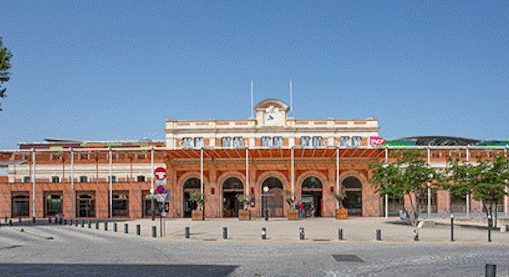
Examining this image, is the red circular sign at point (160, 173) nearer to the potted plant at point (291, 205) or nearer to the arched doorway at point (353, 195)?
the potted plant at point (291, 205)

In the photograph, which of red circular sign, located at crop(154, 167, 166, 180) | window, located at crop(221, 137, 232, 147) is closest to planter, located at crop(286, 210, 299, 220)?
window, located at crop(221, 137, 232, 147)

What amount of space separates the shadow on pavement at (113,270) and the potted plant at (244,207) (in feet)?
109

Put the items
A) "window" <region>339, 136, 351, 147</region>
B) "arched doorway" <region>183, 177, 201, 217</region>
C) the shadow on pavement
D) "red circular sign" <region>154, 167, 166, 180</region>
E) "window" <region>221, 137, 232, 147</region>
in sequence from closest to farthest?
the shadow on pavement, "red circular sign" <region>154, 167, 166, 180</region>, "arched doorway" <region>183, 177, 201, 217</region>, "window" <region>339, 136, 351, 147</region>, "window" <region>221, 137, 232, 147</region>

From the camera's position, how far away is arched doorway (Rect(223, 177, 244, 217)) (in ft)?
191

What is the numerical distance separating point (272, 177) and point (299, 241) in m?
30.8

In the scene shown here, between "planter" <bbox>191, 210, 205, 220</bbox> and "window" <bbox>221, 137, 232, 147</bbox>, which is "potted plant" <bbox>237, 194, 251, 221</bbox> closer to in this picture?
"planter" <bbox>191, 210, 205, 220</bbox>

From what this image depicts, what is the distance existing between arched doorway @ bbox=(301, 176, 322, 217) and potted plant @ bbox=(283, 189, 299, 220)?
2.61 metres

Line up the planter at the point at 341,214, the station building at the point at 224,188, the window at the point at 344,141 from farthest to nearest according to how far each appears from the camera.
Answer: the window at the point at 344,141
the station building at the point at 224,188
the planter at the point at 341,214

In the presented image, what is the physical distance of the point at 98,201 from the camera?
58594mm

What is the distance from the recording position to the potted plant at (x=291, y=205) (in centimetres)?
5138

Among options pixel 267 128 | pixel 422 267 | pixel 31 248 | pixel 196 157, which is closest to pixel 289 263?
pixel 422 267

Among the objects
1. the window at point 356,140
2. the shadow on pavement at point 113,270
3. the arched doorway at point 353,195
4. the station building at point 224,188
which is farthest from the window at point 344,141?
the shadow on pavement at point 113,270

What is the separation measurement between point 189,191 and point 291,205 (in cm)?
996

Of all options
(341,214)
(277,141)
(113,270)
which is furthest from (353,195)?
(113,270)
